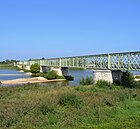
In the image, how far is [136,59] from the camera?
43.1m

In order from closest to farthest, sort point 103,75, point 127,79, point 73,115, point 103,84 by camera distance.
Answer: point 73,115 → point 103,84 → point 127,79 → point 103,75

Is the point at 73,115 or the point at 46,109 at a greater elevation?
the point at 46,109

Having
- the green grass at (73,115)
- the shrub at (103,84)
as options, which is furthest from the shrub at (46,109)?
the shrub at (103,84)

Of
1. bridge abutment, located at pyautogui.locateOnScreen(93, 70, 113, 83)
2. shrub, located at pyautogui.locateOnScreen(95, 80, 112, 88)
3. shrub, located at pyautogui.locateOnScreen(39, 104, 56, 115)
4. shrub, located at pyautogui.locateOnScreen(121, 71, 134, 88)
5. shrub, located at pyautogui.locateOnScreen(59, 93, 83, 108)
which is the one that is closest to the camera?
shrub, located at pyautogui.locateOnScreen(39, 104, 56, 115)

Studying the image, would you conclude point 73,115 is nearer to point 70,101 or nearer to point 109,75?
point 70,101

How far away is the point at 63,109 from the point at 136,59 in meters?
25.9

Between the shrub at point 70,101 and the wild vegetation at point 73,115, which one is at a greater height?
the shrub at point 70,101

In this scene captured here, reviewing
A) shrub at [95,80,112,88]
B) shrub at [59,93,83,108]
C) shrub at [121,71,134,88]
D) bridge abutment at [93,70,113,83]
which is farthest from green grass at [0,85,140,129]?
bridge abutment at [93,70,113,83]

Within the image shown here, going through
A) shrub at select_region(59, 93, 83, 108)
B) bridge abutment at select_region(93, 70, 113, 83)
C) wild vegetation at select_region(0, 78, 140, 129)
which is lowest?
wild vegetation at select_region(0, 78, 140, 129)

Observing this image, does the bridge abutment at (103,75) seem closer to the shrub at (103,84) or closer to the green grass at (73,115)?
the shrub at (103,84)

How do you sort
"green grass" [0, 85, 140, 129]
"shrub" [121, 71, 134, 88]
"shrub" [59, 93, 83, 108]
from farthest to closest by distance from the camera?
"shrub" [121, 71, 134, 88] → "shrub" [59, 93, 83, 108] → "green grass" [0, 85, 140, 129]

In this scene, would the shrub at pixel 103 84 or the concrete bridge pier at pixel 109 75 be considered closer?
the shrub at pixel 103 84

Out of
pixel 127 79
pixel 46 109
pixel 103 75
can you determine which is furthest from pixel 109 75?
pixel 46 109

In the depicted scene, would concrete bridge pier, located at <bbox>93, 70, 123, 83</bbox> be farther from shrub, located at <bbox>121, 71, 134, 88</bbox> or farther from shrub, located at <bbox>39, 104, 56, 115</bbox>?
shrub, located at <bbox>39, 104, 56, 115</bbox>
